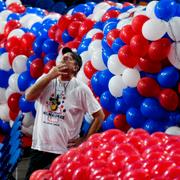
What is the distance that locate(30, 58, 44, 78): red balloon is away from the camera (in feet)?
20.0

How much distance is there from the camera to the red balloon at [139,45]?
4.94 metres

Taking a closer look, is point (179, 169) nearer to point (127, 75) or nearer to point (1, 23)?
point (127, 75)

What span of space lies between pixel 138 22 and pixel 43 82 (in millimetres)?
1317

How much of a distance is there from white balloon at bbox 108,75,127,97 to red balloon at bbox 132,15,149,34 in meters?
0.50

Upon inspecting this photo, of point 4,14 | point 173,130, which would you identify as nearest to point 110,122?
point 173,130

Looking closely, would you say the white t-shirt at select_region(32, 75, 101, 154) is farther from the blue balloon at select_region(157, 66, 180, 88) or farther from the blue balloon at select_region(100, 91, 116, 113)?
the blue balloon at select_region(100, 91, 116, 113)

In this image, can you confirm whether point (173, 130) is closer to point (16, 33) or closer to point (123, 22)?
point (123, 22)

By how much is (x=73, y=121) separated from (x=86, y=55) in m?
1.46

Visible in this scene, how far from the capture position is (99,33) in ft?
18.6

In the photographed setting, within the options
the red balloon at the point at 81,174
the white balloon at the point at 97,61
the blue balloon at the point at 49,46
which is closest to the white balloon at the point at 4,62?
the blue balloon at the point at 49,46

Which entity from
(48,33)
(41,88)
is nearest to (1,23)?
(48,33)

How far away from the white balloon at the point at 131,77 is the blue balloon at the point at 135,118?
0.82ft

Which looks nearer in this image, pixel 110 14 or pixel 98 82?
pixel 98 82

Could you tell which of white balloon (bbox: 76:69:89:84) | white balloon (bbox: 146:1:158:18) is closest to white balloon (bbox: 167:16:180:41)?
white balloon (bbox: 146:1:158:18)
